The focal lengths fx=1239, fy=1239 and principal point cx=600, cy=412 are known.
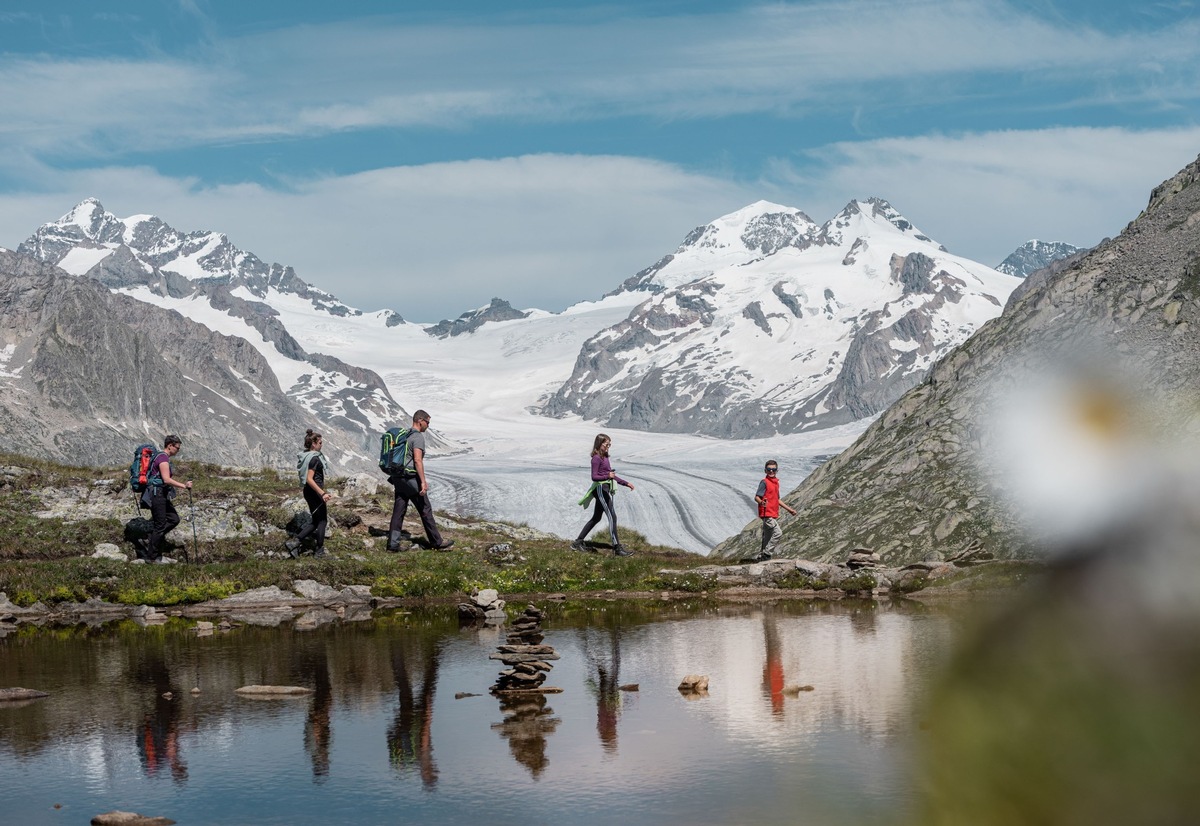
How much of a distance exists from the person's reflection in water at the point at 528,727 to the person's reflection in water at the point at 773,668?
82.9 inches

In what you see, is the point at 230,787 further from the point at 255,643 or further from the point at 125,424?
the point at 125,424

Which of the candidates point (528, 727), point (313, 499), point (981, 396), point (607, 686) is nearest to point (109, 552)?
point (313, 499)

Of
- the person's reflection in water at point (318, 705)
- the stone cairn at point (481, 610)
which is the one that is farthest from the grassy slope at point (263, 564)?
the person's reflection in water at point (318, 705)

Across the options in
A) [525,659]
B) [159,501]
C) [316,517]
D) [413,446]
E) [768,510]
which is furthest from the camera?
[768,510]

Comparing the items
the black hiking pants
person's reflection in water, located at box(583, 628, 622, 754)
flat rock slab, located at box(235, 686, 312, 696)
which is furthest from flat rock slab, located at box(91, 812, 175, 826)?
the black hiking pants

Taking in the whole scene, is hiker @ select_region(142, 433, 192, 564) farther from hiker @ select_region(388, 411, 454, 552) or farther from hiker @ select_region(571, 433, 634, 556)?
hiker @ select_region(571, 433, 634, 556)

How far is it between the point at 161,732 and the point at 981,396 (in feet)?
68.6

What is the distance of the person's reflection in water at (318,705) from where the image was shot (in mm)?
10148

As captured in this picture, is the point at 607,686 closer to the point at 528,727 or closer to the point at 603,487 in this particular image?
the point at 528,727

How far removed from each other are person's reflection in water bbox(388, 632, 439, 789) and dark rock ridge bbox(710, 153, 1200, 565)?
11210 mm

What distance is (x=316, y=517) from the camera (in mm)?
23578

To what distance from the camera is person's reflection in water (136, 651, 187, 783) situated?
9961 mm

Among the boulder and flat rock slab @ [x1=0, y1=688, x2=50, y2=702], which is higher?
the boulder

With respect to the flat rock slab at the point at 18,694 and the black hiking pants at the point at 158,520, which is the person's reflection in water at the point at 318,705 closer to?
the flat rock slab at the point at 18,694
